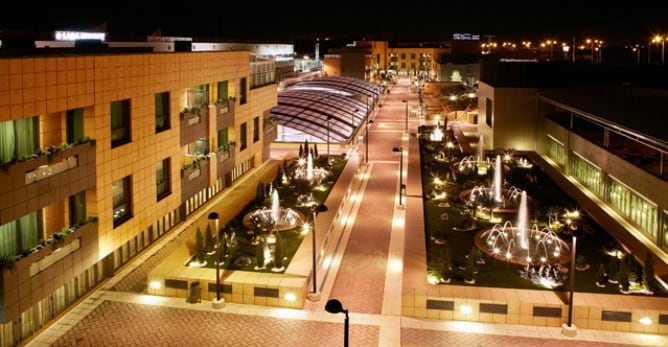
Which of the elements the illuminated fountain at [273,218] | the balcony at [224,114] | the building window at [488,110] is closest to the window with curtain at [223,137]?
the balcony at [224,114]

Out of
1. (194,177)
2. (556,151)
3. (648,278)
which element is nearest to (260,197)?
(194,177)

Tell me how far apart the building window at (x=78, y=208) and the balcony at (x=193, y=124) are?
10087mm

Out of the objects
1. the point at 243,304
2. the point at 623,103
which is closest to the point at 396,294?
the point at 243,304

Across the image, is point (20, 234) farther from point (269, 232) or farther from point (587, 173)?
point (587, 173)

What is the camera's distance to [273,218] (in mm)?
35906

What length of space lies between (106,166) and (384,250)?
14.3m

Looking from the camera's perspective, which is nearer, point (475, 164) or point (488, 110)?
point (475, 164)

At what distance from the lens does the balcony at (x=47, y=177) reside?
20.6m

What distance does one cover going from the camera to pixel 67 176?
24016mm

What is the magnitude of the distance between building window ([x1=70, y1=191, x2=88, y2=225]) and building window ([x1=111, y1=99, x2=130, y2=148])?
9.60ft

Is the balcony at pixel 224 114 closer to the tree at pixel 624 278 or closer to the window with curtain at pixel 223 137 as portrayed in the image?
the window with curtain at pixel 223 137

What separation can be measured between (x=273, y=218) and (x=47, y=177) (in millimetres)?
15091

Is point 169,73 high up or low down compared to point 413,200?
up

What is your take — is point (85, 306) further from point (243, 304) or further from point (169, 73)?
point (169, 73)
